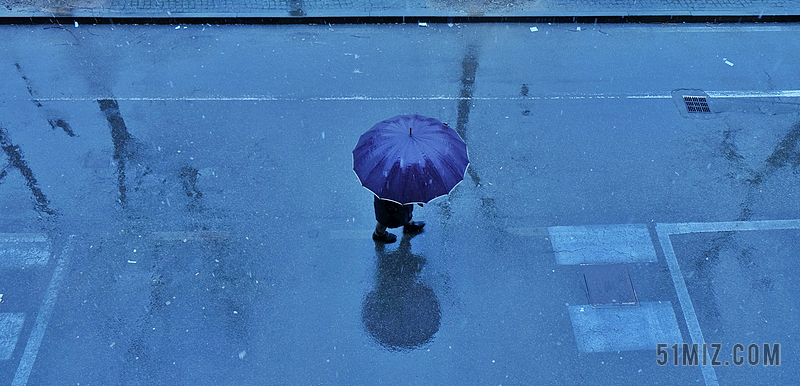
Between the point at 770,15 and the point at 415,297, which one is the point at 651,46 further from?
the point at 415,297

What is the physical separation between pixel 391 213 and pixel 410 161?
96 cm

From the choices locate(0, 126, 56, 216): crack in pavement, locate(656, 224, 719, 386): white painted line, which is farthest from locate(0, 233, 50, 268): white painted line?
locate(656, 224, 719, 386): white painted line

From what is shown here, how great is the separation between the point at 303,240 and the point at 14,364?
10.2 ft

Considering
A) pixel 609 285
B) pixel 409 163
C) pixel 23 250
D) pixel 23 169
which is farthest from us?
pixel 23 169

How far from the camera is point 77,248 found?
21.0ft

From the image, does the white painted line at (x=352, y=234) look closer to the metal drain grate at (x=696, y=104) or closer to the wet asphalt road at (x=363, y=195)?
the wet asphalt road at (x=363, y=195)

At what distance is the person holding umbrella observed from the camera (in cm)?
498

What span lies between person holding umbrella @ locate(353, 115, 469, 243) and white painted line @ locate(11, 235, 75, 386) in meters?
3.65

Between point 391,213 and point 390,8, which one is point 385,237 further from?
point 390,8

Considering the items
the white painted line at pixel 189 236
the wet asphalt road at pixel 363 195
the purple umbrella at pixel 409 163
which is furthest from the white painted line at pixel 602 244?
the white painted line at pixel 189 236

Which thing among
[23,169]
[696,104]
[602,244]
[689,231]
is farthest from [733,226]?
[23,169]

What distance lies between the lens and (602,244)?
21.5 feet

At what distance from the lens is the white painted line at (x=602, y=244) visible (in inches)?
253

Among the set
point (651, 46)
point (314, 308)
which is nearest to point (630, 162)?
point (651, 46)
